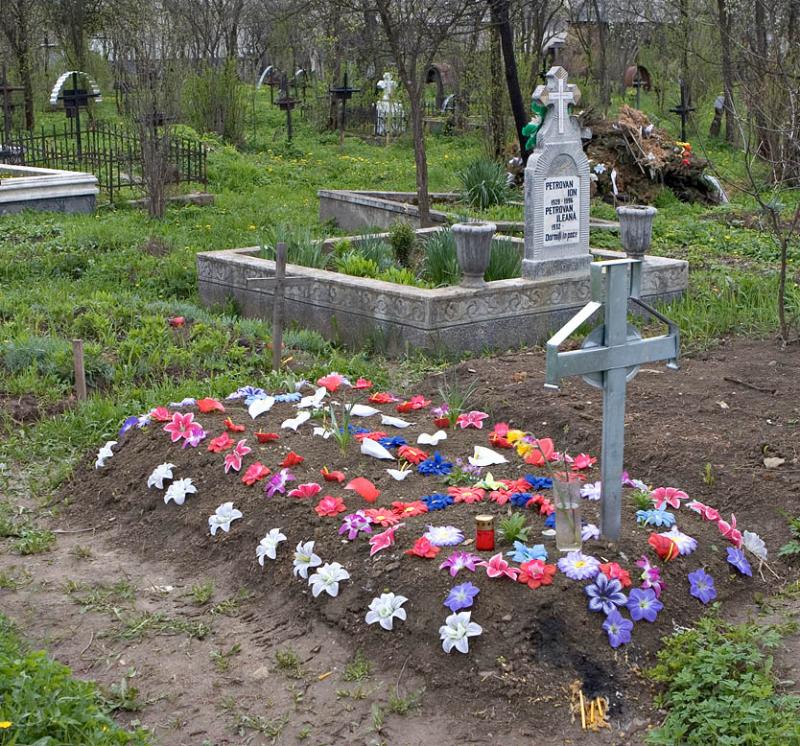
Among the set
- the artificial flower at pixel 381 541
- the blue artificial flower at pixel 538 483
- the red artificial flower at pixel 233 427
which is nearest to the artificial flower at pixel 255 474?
the red artificial flower at pixel 233 427

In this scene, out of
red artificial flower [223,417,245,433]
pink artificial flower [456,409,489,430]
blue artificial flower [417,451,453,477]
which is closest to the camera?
blue artificial flower [417,451,453,477]

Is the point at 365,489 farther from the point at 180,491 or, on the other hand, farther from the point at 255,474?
the point at 180,491

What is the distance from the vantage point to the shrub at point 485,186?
13.7 m

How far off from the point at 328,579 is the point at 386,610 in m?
0.34

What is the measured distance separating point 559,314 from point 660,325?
79cm

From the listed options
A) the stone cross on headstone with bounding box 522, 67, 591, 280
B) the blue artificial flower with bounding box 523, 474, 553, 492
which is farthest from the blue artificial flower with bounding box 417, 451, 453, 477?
the stone cross on headstone with bounding box 522, 67, 591, 280

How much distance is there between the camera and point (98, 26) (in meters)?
26.6

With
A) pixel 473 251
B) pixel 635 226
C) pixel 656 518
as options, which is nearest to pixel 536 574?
pixel 656 518

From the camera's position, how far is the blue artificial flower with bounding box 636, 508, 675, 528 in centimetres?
459

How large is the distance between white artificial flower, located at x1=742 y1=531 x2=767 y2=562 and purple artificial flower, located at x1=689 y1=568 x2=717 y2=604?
44 cm

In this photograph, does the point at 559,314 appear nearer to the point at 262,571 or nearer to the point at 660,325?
the point at 660,325

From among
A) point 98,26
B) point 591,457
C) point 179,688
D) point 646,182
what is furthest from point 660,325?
point 98,26

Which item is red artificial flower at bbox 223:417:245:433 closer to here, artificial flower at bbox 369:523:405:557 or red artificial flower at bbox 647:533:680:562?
artificial flower at bbox 369:523:405:557

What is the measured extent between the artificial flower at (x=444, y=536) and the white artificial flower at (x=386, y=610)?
33 centimetres
